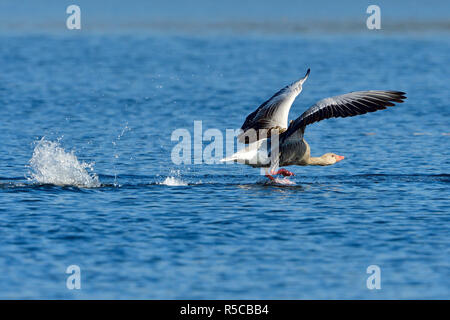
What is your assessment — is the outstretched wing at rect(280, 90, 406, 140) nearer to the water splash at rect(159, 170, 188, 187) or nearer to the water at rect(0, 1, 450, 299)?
the water at rect(0, 1, 450, 299)

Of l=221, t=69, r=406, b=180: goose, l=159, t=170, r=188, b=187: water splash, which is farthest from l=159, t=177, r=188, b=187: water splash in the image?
l=221, t=69, r=406, b=180: goose

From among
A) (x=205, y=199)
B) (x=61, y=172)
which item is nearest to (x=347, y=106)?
(x=205, y=199)

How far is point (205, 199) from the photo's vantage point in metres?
16.6

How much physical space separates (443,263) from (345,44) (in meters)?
35.6

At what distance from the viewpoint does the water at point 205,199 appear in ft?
39.5

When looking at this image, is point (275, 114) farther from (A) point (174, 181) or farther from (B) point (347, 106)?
(A) point (174, 181)

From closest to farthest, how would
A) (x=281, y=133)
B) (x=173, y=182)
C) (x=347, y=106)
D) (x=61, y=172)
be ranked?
1. (x=347, y=106)
2. (x=281, y=133)
3. (x=61, y=172)
4. (x=173, y=182)

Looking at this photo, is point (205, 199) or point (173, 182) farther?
point (173, 182)

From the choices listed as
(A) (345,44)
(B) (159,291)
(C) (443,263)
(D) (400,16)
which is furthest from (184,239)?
(D) (400,16)

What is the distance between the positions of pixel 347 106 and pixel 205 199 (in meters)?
3.29

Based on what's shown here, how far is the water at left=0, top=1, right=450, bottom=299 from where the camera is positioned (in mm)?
12031

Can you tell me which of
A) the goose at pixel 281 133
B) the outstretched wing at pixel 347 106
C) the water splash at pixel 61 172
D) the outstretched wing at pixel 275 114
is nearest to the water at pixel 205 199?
the water splash at pixel 61 172

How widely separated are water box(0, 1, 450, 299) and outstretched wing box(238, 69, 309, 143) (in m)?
1.23

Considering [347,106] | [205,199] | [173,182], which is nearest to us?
[347,106]
